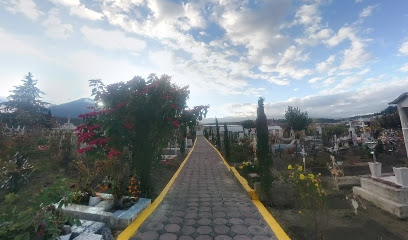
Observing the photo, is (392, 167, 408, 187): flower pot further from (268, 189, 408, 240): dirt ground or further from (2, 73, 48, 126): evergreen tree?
(2, 73, 48, 126): evergreen tree

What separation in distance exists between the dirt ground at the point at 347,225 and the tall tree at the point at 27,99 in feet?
140

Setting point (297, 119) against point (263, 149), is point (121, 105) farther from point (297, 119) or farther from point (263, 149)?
point (297, 119)

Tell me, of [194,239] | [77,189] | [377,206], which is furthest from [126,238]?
[377,206]

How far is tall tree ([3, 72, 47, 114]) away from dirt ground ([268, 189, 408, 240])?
42.6 metres

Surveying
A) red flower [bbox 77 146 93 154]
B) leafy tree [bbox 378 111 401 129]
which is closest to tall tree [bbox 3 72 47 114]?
red flower [bbox 77 146 93 154]

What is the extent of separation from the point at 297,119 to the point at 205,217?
35.4 meters

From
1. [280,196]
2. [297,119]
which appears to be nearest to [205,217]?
[280,196]

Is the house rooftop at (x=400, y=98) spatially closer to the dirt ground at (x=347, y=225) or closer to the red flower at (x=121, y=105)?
the dirt ground at (x=347, y=225)

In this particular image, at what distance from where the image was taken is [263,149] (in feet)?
19.5

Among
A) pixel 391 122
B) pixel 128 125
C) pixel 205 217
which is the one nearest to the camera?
pixel 205 217

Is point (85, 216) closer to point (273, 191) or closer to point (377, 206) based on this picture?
point (273, 191)

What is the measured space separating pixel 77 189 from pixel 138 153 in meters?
1.63

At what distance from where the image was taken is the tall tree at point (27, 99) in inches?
1398

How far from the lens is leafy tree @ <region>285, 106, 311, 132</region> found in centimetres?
3581
